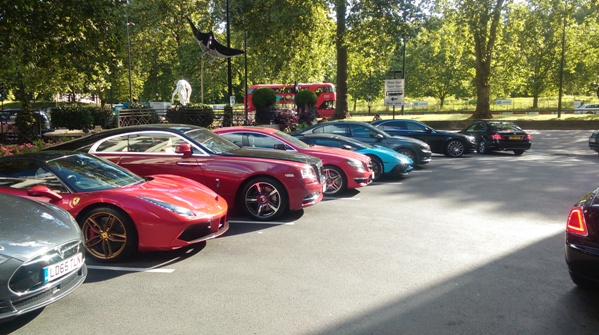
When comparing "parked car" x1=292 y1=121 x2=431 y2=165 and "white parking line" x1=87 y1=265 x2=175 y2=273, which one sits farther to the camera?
"parked car" x1=292 y1=121 x2=431 y2=165

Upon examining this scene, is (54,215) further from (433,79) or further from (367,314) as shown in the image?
(433,79)

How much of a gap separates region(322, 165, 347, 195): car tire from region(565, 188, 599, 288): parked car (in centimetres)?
566

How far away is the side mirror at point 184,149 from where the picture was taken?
719cm

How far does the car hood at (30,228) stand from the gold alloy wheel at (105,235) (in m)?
0.92

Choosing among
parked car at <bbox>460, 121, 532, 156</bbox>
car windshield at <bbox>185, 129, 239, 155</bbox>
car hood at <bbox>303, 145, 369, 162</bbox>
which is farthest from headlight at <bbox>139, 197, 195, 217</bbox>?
parked car at <bbox>460, 121, 532, 156</bbox>

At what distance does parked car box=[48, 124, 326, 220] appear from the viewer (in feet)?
23.9

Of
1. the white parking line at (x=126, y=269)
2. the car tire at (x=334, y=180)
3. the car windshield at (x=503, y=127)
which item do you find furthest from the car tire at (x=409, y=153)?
the white parking line at (x=126, y=269)

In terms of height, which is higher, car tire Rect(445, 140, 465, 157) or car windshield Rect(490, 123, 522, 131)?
car windshield Rect(490, 123, 522, 131)

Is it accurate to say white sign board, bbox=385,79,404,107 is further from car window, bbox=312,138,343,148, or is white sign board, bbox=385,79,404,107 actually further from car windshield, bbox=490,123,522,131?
car window, bbox=312,138,343,148

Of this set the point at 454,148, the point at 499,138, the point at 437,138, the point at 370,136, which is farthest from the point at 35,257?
the point at 499,138

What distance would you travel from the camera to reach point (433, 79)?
60531mm

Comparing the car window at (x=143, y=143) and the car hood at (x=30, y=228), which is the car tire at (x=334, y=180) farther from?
the car hood at (x=30, y=228)

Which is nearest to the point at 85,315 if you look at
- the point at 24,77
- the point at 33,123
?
the point at 33,123

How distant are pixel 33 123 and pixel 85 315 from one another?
18266 mm
